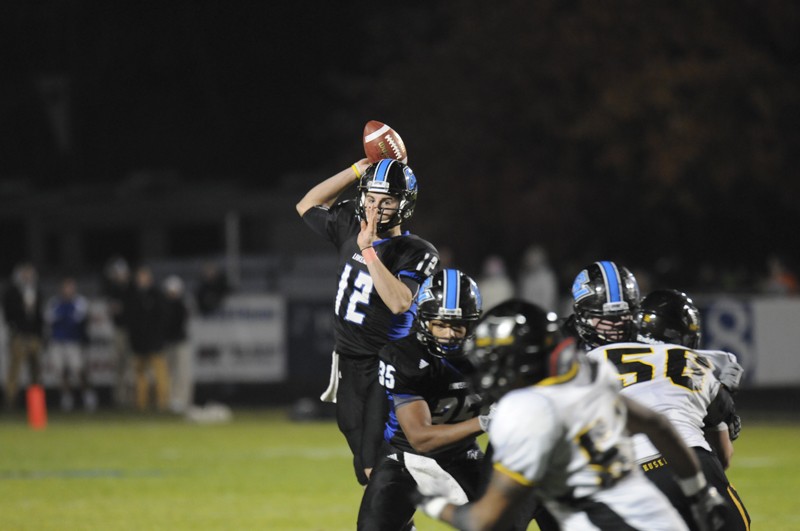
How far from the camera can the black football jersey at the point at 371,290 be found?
21.8 ft

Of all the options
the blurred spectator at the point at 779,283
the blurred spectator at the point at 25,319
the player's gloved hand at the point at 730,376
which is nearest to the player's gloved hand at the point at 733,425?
the player's gloved hand at the point at 730,376

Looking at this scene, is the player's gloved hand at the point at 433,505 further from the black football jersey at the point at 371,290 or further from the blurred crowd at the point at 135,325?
the blurred crowd at the point at 135,325

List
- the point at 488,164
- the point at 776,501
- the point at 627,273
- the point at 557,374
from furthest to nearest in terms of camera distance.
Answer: the point at 488,164 < the point at 776,501 < the point at 627,273 < the point at 557,374

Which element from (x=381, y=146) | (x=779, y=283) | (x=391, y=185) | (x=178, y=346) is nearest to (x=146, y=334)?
(x=178, y=346)

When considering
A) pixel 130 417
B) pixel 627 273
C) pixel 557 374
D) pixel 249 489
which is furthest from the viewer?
pixel 130 417

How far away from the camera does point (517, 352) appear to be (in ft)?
14.3

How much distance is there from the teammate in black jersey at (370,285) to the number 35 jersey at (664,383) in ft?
3.95

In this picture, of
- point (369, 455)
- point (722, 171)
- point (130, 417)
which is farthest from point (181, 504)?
point (722, 171)

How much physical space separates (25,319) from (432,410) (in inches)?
601

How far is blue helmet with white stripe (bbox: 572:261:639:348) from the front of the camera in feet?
19.2

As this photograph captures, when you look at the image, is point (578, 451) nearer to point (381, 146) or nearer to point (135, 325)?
point (381, 146)

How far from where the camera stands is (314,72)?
42.3 m

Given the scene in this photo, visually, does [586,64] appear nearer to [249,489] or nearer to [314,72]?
[249,489]

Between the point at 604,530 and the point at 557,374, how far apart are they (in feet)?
1.83
